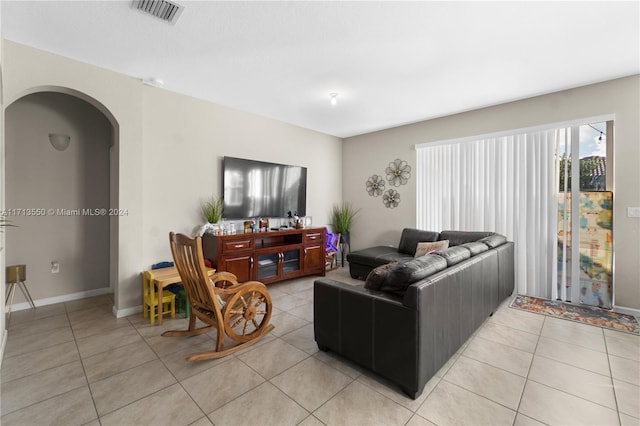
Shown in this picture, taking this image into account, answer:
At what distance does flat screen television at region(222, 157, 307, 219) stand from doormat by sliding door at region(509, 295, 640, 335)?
3562 mm

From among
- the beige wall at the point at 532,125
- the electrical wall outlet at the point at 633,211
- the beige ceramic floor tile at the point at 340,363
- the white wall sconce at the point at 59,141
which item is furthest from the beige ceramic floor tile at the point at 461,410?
the white wall sconce at the point at 59,141

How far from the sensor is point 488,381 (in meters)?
1.98

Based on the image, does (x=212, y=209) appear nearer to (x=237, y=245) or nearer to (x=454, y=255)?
Answer: (x=237, y=245)

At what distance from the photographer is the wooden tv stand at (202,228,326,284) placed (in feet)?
11.9

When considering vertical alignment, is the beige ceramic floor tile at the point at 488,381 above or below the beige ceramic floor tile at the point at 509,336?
below

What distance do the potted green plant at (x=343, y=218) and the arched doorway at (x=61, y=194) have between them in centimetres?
378

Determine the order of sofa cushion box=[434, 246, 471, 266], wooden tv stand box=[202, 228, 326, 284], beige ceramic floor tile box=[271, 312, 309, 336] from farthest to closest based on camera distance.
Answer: wooden tv stand box=[202, 228, 326, 284]
beige ceramic floor tile box=[271, 312, 309, 336]
sofa cushion box=[434, 246, 471, 266]

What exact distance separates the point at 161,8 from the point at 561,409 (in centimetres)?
389

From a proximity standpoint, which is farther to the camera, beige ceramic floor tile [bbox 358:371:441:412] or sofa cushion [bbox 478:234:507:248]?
sofa cushion [bbox 478:234:507:248]

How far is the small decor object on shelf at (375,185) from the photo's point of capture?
18.0 feet

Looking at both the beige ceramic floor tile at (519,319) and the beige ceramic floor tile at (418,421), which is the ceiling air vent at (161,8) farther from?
Answer: the beige ceramic floor tile at (519,319)

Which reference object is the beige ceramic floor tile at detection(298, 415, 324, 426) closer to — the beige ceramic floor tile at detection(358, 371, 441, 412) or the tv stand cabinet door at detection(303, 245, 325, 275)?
the beige ceramic floor tile at detection(358, 371, 441, 412)

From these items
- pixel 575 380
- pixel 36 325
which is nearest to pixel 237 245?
pixel 36 325

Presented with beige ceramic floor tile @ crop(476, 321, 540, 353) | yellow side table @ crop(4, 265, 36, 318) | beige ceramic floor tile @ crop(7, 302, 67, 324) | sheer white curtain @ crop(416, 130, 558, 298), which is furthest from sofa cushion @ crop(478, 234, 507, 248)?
yellow side table @ crop(4, 265, 36, 318)
